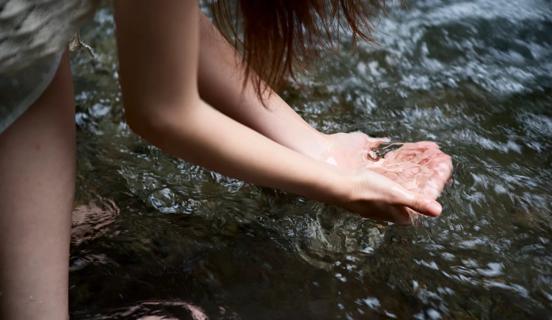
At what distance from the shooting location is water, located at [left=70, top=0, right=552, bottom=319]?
1306mm

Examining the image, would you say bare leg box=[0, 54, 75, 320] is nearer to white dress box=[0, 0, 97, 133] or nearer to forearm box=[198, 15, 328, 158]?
white dress box=[0, 0, 97, 133]

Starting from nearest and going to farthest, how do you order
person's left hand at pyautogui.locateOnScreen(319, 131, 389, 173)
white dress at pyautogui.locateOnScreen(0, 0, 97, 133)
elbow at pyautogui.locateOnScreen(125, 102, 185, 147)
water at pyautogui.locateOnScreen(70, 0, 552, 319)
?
white dress at pyautogui.locateOnScreen(0, 0, 97, 133) → elbow at pyautogui.locateOnScreen(125, 102, 185, 147) → water at pyautogui.locateOnScreen(70, 0, 552, 319) → person's left hand at pyautogui.locateOnScreen(319, 131, 389, 173)

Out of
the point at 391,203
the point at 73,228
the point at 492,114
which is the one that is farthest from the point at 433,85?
the point at 73,228

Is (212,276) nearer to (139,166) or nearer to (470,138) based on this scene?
(139,166)

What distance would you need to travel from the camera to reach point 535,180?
5.53 ft

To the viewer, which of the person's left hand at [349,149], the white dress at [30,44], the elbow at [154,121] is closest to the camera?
the white dress at [30,44]

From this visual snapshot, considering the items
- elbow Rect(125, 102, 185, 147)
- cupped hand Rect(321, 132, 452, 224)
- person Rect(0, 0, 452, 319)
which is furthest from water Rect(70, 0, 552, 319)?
elbow Rect(125, 102, 185, 147)

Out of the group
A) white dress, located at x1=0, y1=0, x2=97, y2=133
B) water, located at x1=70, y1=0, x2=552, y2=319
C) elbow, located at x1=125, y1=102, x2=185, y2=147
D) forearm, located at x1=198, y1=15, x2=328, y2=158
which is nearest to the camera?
white dress, located at x1=0, y1=0, x2=97, y2=133

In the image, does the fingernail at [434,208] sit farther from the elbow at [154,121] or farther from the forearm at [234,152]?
the elbow at [154,121]

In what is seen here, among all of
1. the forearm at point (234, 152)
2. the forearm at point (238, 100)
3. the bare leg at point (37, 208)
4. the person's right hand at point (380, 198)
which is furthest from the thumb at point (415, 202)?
the bare leg at point (37, 208)

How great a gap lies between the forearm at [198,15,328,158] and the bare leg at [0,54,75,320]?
0.42 meters

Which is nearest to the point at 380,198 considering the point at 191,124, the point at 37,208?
the point at 191,124

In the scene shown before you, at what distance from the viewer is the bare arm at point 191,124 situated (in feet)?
3.24

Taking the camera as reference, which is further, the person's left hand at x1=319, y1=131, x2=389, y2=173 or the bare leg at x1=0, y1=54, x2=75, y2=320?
the person's left hand at x1=319, y1=131, x2=389, y2=173
